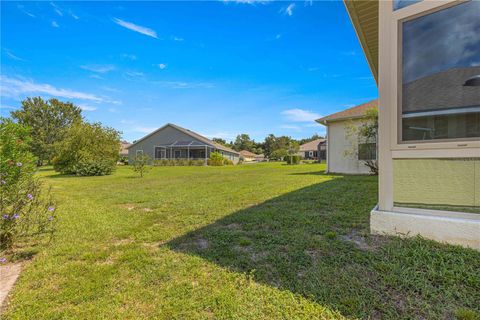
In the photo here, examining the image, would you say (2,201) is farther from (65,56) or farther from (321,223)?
(65,56)

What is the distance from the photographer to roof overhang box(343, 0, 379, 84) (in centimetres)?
442

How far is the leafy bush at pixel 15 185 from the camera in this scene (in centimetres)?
304

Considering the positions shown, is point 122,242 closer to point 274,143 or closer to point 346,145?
point 346,145

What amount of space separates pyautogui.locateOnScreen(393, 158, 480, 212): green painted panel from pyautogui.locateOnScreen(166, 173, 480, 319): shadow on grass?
55cm

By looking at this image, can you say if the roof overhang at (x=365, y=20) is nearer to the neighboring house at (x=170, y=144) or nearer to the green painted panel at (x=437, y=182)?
the green painted panel at (x=437, y=182)

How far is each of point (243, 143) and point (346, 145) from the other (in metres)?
62.6

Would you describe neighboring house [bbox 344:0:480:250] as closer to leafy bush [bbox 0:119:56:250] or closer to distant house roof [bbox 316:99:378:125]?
leafy bush [bbox 0:119:56:250]

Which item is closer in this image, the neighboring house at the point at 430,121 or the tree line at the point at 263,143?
the neighboring house at the point at 430,121

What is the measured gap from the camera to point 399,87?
310 centimetres

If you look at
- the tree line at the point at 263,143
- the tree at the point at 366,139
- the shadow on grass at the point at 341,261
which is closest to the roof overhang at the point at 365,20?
the shadow on grass at the point at 341,261

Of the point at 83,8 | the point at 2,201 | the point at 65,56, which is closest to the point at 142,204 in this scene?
the point at 2,201

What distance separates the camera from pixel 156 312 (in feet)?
6.23

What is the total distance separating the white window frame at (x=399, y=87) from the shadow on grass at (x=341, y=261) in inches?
44.5

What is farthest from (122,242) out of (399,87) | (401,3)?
(401,3)
